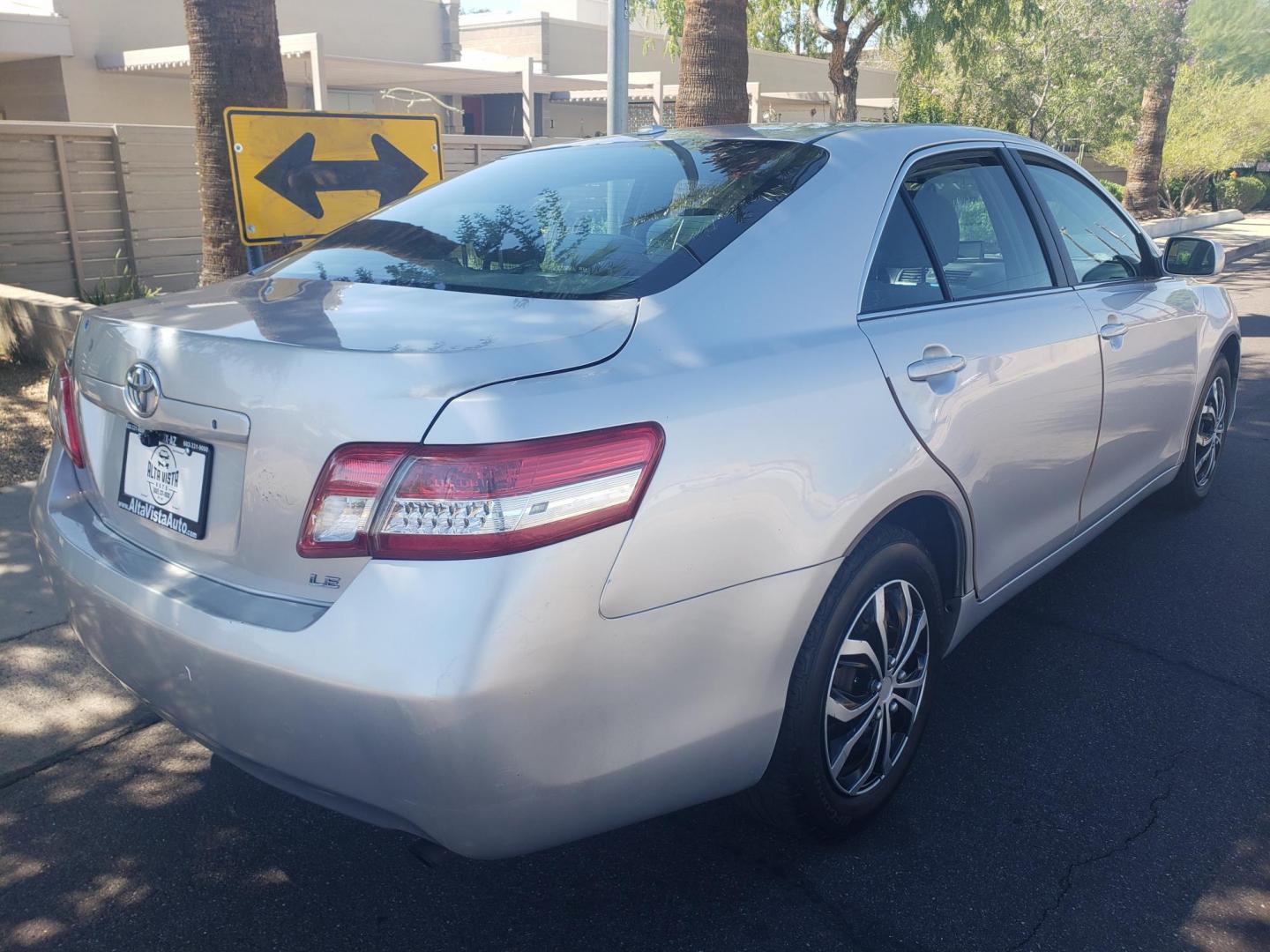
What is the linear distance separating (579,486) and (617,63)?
543 centimetres

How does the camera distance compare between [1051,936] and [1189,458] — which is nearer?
[1051,936]

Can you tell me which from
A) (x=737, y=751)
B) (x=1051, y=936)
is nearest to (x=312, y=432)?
(x=737, y=751)

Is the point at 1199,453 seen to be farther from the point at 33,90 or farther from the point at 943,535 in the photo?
the point at 33,90

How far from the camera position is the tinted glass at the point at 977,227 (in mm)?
3264

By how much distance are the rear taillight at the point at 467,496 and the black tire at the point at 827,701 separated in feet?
2.26

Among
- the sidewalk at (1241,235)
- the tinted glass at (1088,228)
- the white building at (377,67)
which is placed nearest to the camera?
the tinted glass at (1088,228)

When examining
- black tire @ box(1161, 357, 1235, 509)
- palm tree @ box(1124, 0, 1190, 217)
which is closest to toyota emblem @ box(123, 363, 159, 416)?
black tire @ box(1161, 357, 1235, 509)

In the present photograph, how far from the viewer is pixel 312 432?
6.89 ft

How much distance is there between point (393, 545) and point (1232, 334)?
4661mm

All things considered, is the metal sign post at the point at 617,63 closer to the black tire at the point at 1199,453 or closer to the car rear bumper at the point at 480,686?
the black tire at the point at 1199,453

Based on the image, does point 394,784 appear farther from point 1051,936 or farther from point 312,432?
point 1051,936

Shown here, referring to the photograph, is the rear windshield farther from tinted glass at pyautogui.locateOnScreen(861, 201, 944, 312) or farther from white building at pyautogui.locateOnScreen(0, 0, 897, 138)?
white building at pyautogui.locateOnScreen(0, 0, 897, 138)

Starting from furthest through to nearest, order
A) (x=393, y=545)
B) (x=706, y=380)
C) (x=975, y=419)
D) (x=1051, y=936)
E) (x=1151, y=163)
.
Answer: (x=1151, y=163)
(x=975, y=419)
(x=1051, y=936)
(x=706, y=380)
(x=393, y=545)

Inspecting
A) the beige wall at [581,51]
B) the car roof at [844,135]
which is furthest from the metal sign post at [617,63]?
the beige wall at [581,51]
